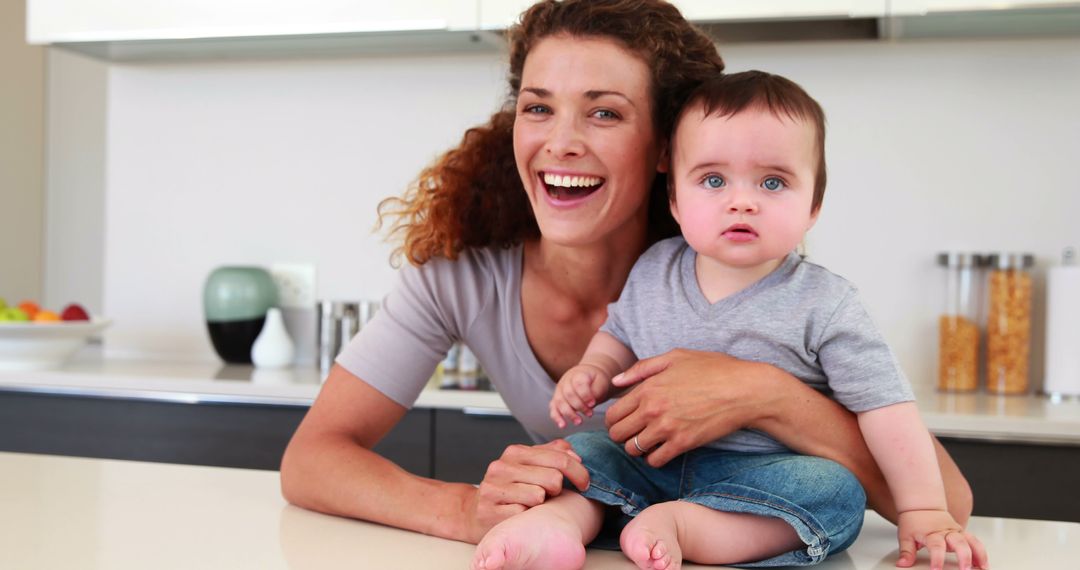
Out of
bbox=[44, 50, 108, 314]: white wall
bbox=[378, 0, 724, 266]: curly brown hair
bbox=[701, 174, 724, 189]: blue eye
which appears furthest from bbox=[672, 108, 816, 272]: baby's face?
bbox=[44, 50, 108, 314]: white wall

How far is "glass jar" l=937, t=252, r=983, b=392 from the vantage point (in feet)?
7.73

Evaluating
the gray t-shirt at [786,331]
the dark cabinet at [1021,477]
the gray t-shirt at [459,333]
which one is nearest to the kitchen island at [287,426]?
the dark cabinet at [1021,477]

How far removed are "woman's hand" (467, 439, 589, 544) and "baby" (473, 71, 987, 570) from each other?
2cm

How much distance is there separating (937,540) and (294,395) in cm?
158

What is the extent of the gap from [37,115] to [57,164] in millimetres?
171

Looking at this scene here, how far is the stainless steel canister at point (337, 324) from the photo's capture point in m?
2.63

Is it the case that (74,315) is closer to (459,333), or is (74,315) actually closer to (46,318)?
(46,318)

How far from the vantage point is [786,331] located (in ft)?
3.49

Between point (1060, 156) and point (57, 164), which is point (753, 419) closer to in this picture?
point (1060, 156)

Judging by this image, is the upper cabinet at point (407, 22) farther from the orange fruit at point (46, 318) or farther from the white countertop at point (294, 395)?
the white countertop at point (294, 395)

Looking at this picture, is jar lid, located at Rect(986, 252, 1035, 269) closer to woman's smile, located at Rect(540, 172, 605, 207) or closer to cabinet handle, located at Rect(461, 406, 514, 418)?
cabinet handle, located at Rect(461, 406, 514, 418)

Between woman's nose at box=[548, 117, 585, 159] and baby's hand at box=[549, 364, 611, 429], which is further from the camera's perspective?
woman's nose at box=[548, 117, 585, 159]

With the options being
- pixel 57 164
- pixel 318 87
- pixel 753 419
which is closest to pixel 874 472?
pixel 753 419

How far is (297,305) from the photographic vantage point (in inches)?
111
